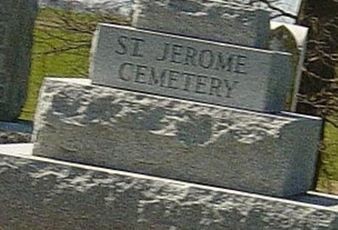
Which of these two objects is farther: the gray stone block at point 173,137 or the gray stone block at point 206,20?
the gray stone block at point 206,20

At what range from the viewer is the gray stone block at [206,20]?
5.91 m

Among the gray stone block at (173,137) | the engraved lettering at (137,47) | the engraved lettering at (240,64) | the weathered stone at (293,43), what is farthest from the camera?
the weathered stone at (293,43)

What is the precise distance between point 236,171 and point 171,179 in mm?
322

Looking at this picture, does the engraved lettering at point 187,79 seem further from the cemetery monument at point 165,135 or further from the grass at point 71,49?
the grass at point 71,49

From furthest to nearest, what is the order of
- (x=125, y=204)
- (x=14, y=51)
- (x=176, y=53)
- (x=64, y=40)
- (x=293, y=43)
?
1. (x=64, y=40)
2. (x=14, y=51)
3. (x=293, y=43)
4. (x=176, y=53)
5. (x=125, y=204)

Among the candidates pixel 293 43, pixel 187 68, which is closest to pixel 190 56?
pixel 187 68

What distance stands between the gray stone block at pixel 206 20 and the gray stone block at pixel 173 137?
0.37m

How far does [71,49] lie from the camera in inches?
487

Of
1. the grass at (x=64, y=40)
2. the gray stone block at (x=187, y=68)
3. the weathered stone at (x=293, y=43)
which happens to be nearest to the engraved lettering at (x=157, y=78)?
the gray stone block at (x=187, y=68)

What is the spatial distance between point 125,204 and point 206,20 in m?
0.99

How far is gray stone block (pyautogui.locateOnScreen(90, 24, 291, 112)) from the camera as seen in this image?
19.2ft

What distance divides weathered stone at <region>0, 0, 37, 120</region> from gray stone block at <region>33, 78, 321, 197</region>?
407cm

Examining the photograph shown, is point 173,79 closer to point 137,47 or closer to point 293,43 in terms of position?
point 137,47

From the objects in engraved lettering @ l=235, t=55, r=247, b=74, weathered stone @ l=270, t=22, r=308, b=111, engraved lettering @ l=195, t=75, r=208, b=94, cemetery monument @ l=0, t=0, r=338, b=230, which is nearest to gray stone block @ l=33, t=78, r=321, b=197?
cemetery monument @ l=0, t=0, r=338, b=230
